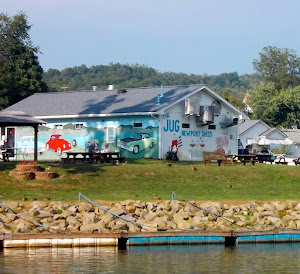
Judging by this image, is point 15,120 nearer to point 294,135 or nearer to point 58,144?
point 58,144

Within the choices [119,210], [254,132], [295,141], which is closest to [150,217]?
[119,210]

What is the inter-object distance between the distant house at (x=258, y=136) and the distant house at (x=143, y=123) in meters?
27.0

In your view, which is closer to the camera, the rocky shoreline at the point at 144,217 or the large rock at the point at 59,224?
the rocky shoreline at the point at 144,217

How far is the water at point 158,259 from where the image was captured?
24.2 meters

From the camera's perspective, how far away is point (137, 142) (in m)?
53.1

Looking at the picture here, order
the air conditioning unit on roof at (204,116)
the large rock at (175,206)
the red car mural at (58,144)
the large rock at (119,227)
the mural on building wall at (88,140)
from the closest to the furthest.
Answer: the large rock at (119,227), the large rock at (175,206), the mural on building wall at (88,140), the air conditioning unit on roof at (204,116), the red car mural at (58,144)

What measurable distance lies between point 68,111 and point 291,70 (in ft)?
254

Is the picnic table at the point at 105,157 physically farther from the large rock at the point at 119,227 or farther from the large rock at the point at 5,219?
the large rock at the point at 119,227

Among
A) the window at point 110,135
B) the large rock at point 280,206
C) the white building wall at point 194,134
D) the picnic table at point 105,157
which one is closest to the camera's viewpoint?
the large rock at point 280,206

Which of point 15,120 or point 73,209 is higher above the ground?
point 15,120

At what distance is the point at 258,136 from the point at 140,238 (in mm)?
61966

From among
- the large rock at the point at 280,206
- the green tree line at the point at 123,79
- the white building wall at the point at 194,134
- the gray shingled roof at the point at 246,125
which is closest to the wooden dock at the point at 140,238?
the large rock at the point at 280,206

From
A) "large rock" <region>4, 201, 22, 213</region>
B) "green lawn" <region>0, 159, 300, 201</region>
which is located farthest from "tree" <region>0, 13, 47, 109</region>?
"large rock" <region>4, 201, 22, 213</region>

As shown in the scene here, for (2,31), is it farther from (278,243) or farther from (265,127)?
(278,243)
